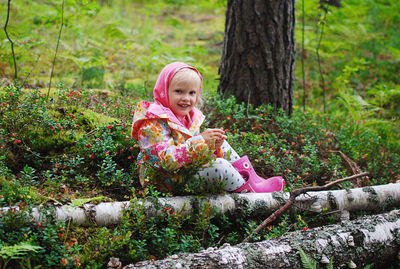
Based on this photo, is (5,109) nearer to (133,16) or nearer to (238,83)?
(238,83)

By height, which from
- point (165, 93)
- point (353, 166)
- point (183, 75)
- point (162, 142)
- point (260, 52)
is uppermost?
point (260, 52)

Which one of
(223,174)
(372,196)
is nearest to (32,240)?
(223,174)

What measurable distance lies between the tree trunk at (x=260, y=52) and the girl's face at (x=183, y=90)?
2146mm

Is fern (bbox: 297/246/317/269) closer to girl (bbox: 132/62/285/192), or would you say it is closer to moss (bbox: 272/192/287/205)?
moss (bbox: 272/192/287/205)

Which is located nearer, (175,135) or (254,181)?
(175,135)

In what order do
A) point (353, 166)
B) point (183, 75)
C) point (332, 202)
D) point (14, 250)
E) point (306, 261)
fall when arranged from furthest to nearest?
point (353, 166) → point (332, 202) → point (183, 75) → point (306, 261) → point (14, 250)

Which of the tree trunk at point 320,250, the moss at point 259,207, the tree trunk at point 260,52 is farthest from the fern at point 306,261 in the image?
the tree trunk at point 260,52

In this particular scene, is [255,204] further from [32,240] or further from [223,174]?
[32,240]

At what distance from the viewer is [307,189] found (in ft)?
10.7

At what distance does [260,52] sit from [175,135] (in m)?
2.71

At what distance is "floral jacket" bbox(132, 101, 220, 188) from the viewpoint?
305 centimetres

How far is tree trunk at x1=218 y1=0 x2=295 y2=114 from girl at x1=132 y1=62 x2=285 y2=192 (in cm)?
214

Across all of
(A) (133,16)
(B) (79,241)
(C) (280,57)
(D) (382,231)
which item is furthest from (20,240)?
(A) (133,16)

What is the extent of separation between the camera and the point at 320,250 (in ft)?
8.72
